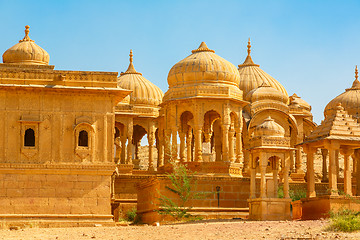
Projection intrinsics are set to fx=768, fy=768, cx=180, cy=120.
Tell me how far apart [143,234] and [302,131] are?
19234mm

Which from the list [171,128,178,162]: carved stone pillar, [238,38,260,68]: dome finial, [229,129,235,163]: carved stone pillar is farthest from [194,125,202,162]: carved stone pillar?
[238,38,260,68]: dome finial

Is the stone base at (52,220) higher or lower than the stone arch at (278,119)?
lower

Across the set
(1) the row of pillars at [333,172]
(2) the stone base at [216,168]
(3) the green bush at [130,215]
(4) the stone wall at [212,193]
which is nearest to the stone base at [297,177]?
(2) the stone base at [216,168]

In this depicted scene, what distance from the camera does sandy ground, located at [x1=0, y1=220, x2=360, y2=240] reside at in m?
20.5

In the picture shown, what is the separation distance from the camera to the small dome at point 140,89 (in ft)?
138

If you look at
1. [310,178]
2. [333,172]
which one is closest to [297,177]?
[310,178]

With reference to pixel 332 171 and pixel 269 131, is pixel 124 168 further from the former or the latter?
pixel 332 171

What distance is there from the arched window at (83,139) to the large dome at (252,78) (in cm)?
1422

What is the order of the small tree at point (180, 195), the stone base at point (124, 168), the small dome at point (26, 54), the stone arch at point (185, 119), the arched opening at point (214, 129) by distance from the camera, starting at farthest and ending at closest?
the stone base at point (124, 168)
the arched opening at point (214, 129)
the stone arch at point (185, 119)
the small dome at point (26, 54)
the small tree at point (180, 195)

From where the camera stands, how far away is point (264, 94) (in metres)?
38.7

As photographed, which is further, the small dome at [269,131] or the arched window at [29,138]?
the small dome at [269,131]

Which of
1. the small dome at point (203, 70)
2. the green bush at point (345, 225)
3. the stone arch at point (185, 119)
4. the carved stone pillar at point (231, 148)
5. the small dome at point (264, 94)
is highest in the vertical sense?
the small dome at point (203, 70)

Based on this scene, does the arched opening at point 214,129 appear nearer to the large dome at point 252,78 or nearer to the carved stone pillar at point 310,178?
the large dome at point 252,78

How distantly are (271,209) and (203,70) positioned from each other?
874cm
